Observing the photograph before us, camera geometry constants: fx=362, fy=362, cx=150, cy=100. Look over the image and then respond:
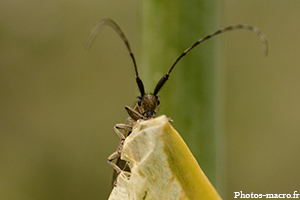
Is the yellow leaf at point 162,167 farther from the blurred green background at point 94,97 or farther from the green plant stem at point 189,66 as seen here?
the blurred green background at point 94,97

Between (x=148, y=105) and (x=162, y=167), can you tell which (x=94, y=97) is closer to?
(x=148, y=105)

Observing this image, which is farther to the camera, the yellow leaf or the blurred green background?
the blurred green background

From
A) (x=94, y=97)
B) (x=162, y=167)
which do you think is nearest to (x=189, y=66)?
(x=162, y=167)

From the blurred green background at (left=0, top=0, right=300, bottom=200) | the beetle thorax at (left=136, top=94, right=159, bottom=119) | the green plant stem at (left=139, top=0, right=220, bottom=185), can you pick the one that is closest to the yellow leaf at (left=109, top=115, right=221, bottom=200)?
the green plant stem at (left=139, top=0, right=220, bottom=185)

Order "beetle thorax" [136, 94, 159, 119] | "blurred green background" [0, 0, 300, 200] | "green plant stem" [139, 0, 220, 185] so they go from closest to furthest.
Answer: "green plant stem" [139, 0, 220, 185], "beetle thorax" [136, 94, 159, 119], "blurred green background" [0, 0, 300, 200]

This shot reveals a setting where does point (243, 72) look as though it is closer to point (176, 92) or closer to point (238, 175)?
point (238, 175)

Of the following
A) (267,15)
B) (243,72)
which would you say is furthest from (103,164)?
(267,15)

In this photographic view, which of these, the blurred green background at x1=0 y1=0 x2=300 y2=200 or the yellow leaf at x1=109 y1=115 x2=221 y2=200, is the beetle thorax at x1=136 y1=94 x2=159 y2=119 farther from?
the blurred green background at x1=0 y1=0 x2=300 y2=200
